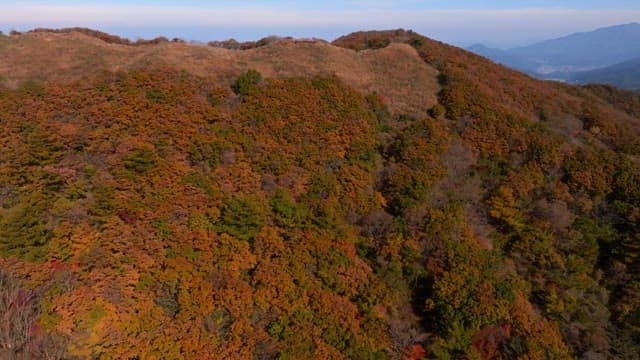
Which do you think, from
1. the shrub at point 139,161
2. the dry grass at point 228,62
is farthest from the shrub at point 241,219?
the dry grass at point 228,62

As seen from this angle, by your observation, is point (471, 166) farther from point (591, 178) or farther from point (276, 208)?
point (276, 208)

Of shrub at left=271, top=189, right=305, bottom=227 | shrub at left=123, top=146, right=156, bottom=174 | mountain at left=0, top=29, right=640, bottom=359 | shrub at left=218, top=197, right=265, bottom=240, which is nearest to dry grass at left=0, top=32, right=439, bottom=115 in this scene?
mountain at left=0, top=29, right=640, bottom=359

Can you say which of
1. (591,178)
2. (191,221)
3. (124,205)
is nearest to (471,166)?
(591,178)

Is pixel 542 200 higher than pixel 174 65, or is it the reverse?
pixel 174 65

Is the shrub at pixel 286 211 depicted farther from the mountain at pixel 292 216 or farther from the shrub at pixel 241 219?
the shrub at pixel 241 219

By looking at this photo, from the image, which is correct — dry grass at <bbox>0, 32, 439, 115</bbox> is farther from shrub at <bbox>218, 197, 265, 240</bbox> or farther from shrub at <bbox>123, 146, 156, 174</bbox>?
shrub at <bbox>218, 197, 265, 240</bbox>
